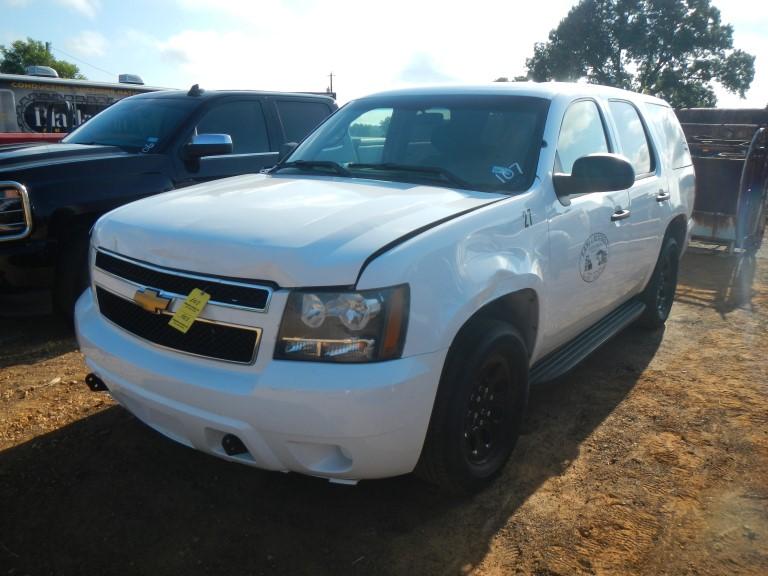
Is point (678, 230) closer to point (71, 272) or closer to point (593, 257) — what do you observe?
point (593, 257)

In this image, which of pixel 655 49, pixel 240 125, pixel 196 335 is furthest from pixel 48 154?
pixel 655 49

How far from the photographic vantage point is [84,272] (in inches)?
182

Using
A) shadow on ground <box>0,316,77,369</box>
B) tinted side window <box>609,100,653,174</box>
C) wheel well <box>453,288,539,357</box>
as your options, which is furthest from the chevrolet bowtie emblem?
tinted side window <box>609,100,653,174</box>

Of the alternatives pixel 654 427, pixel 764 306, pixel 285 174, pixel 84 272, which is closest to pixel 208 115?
pixel 84 272

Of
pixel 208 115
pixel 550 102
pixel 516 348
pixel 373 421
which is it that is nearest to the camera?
pixel 373 421

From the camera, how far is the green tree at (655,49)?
128 feet

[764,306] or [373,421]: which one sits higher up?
[373,421]

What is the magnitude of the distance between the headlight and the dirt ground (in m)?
0.85

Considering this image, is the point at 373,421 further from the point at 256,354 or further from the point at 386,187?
the point at 386,187

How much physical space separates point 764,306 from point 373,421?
18.0 ft

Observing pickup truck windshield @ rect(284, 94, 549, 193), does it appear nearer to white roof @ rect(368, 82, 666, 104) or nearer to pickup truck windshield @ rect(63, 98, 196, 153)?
white roof @ rect(368, 82, 666, 104)

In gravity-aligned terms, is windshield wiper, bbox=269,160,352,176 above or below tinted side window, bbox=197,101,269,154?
below

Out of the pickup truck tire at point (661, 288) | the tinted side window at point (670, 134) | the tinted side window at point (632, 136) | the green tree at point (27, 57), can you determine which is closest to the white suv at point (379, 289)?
the tinted side window at point (632, 136)

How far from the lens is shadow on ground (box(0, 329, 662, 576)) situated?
2.46 metres
